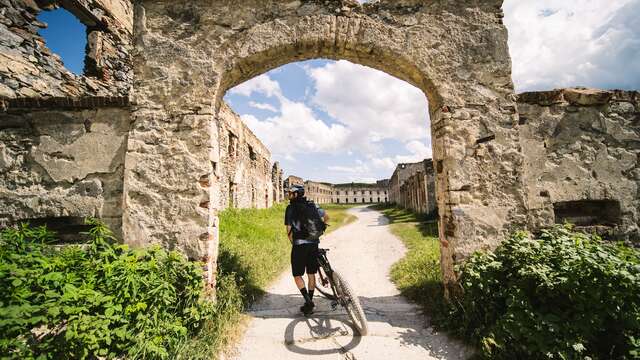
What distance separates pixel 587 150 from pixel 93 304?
18.1 feet

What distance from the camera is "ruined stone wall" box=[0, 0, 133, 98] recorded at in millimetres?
4859

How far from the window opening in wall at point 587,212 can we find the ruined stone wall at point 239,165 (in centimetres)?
652

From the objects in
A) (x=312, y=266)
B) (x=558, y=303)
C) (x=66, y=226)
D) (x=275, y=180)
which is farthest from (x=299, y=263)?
(x=275, y=180)

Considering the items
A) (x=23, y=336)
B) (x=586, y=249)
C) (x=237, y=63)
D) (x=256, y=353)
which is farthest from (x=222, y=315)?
(x=586, y=249)

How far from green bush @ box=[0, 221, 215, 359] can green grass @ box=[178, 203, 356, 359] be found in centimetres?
22

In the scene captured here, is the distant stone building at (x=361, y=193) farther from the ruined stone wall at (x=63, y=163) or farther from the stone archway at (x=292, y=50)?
the ruined stone wall at (x=63, y=163)

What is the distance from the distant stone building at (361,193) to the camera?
6944cm

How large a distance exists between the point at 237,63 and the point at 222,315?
295cm

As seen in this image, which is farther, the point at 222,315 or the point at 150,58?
the point at 150,58

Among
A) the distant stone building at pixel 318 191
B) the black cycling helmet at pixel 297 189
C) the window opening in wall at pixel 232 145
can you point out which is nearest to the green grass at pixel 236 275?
the black cycling helmet at pixel 297 189

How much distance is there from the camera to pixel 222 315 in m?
3.34

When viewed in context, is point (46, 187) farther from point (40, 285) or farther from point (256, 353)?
point (256, 353)

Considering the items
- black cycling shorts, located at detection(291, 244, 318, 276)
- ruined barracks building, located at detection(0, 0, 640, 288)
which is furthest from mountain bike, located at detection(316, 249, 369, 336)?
ruined barracks building, located at detection(0, 0, 640, 288)

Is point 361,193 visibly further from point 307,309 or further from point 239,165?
point 307,309
